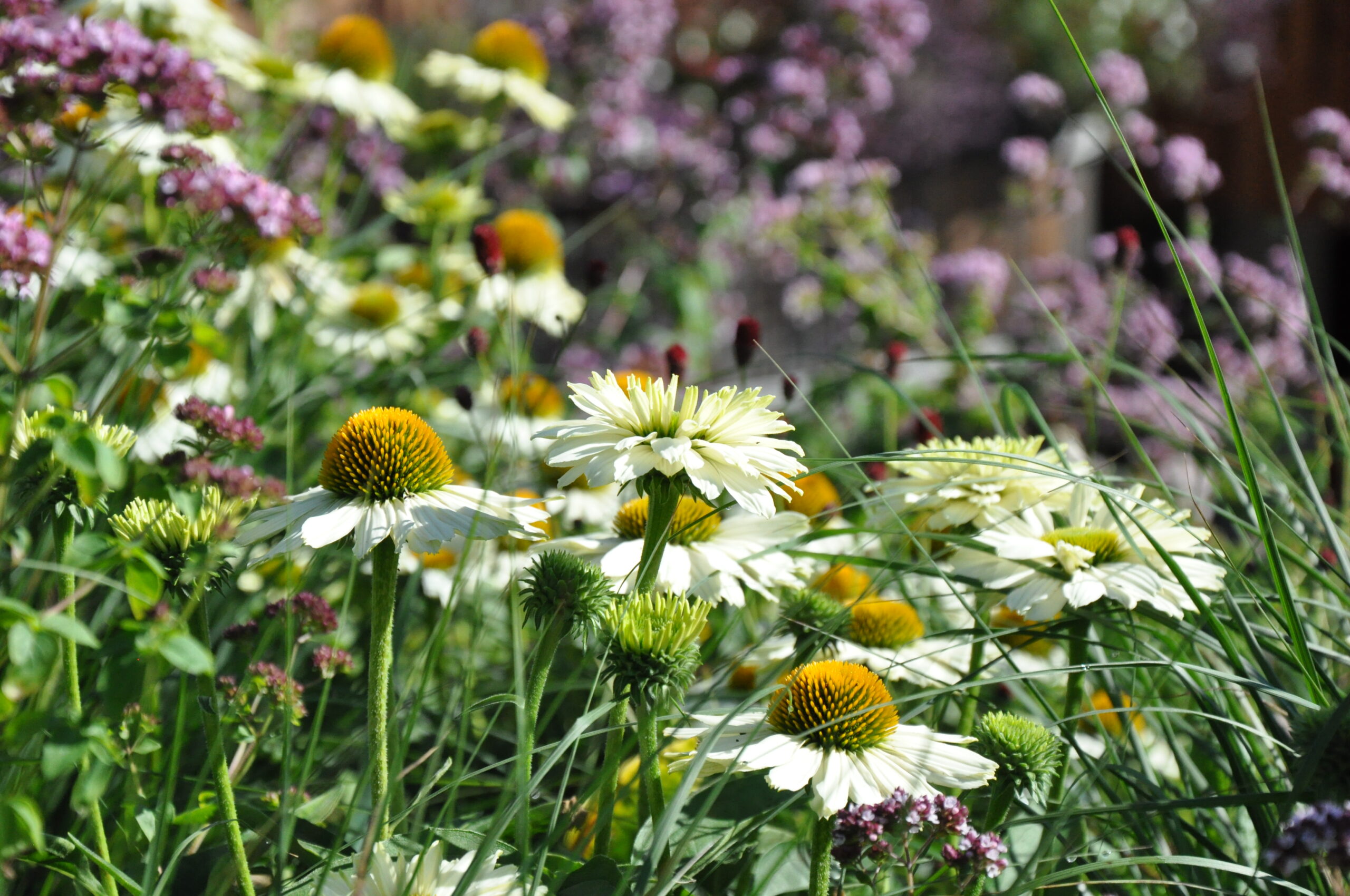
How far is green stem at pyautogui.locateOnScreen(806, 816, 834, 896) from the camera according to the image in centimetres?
88

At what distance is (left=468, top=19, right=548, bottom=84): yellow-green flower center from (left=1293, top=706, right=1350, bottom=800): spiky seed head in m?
2.52

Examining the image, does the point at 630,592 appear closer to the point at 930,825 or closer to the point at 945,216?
the point at 930,825

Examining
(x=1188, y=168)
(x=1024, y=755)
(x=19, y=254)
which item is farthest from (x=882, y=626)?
(x=1188, y=168)

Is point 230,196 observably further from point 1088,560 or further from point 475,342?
point 1088,560

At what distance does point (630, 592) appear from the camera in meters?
0.99

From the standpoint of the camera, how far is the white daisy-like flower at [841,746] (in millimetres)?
858

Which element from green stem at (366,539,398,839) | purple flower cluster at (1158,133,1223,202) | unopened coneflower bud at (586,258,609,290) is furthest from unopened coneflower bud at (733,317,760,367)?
purple flower cluster at (1158,133,1223,202)

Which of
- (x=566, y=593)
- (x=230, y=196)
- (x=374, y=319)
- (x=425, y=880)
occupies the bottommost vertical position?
(x=425, y=880)

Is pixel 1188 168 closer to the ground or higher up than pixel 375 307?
higher up

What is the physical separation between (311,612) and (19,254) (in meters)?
0.42

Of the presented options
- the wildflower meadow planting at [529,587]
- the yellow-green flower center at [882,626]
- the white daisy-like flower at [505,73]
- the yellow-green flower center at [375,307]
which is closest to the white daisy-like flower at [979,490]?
the wildflower meadow planting at [529,587]

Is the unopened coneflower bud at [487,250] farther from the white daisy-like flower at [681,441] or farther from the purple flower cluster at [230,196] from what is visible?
the white daisy-like flower at [681,441]

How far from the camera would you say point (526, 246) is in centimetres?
254

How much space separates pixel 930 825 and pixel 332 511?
23.2 inches
